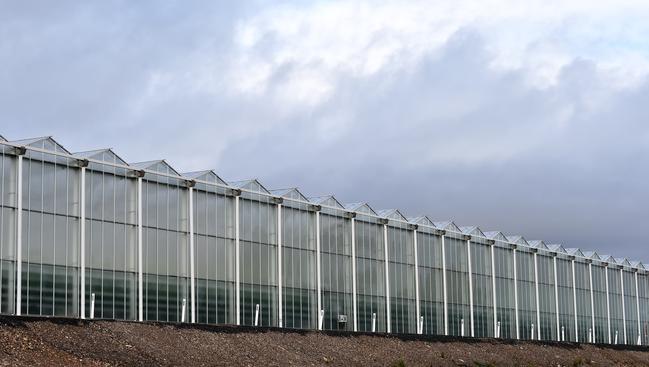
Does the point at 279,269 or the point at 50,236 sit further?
the point at 279,269

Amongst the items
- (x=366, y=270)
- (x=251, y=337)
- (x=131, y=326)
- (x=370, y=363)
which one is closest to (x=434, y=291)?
(x=366, y=270)

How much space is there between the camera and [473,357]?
70.2 metres

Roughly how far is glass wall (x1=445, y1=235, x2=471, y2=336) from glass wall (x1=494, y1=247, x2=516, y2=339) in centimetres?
434

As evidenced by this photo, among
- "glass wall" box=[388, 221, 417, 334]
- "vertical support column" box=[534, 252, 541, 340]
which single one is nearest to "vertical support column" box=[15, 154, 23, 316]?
"glass wall" box=[388, 221, 417, 334]

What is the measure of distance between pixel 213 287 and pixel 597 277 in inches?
2007

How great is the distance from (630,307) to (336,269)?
45796 millimetres

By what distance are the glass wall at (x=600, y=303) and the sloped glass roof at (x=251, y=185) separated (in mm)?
45365

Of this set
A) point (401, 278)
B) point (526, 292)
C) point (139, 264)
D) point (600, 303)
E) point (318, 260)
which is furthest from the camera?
point (600, 303)

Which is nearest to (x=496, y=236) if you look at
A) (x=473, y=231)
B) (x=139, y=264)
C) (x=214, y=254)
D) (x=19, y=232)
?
(x=473, y=231)

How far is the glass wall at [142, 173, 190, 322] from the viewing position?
55469mm

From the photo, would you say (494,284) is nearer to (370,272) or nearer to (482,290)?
(482,290)

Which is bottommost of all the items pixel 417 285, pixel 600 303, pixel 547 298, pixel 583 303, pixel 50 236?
pixel 600 303

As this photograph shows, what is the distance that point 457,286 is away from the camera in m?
81.4

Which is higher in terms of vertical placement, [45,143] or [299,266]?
[45,143]
